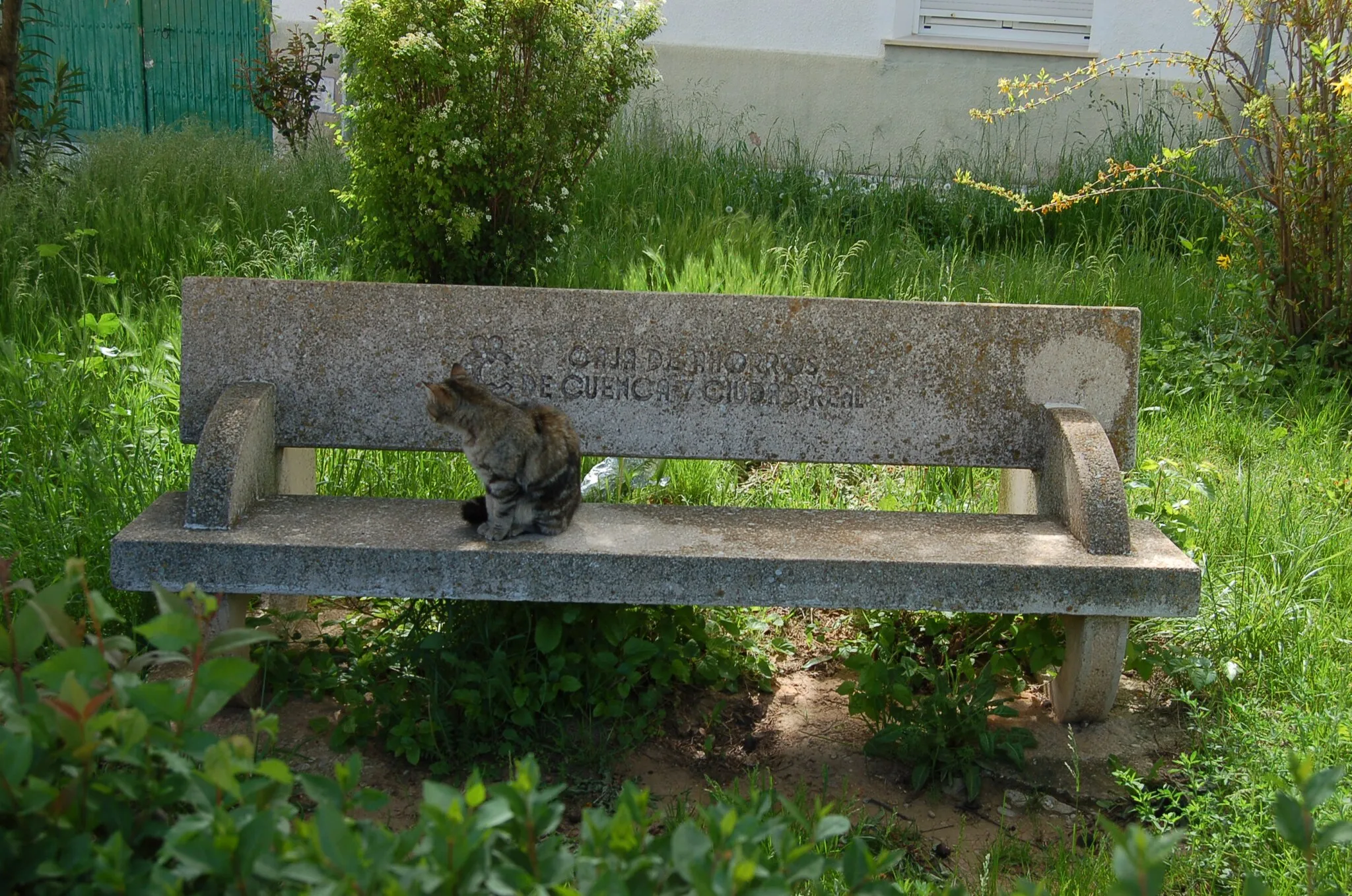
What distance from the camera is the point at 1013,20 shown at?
1017cm

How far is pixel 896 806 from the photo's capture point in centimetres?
342

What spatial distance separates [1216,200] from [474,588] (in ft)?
14.4

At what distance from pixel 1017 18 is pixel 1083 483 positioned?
7.77 metres

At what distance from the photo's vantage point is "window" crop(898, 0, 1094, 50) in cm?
1015

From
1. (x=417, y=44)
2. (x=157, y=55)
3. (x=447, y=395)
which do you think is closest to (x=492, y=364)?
(x=447, y=395)

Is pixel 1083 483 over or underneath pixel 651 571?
over

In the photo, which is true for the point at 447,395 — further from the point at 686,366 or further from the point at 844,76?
the point at 844,76

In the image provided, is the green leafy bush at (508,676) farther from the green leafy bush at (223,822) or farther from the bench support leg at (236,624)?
the green leafy bush at (223,822)

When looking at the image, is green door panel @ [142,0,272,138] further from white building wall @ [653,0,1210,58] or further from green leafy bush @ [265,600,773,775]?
green leafy bush @ [265,600,773,775]

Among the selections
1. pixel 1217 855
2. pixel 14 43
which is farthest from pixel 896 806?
pixel 14 43

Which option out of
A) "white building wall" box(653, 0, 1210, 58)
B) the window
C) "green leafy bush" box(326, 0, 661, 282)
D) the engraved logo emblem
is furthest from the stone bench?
the window

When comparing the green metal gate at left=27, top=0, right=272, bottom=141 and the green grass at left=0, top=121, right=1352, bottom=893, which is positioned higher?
the green metal gate at left=27, top=0, right=272, bottom=141

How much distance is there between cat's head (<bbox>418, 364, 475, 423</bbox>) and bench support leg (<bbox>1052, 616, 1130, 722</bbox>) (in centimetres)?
191

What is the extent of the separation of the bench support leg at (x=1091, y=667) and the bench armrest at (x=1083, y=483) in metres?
0.24
